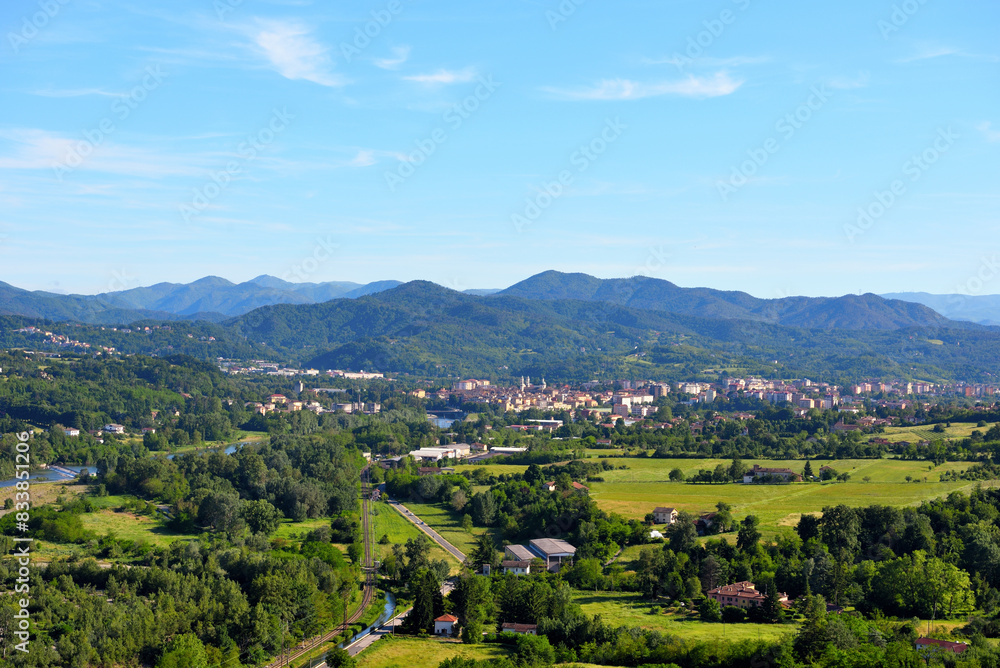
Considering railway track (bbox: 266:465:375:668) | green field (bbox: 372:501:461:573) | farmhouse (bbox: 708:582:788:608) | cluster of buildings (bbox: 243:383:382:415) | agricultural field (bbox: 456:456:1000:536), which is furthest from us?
cluster of buildings (bbox: 243:383:382:415)

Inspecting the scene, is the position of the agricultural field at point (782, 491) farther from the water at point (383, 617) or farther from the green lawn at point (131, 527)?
the green lawn at point (131, 527)

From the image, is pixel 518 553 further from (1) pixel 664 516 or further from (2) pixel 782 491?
(2) pixel 782 491

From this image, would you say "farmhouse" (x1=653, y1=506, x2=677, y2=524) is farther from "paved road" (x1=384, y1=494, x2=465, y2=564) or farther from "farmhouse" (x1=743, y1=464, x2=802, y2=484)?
"farmhouse" (x1=743, y1=464, x2=802, y2=484)

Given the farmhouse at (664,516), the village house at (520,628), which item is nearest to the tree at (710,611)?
the village house at (520,628)

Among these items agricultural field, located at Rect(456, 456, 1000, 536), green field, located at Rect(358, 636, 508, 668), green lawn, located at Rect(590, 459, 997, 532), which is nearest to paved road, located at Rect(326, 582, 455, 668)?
green field, located at Rect(358, 636, 508, 668)

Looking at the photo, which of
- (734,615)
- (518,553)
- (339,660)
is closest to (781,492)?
(518,553)

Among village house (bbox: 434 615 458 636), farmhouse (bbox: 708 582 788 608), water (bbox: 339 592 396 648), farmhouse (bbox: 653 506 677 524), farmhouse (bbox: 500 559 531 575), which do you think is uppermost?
farmhouse (bbox: 653 506 677 524)

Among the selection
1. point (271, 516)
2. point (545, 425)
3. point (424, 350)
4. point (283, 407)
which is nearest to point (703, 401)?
point (545, 425)
